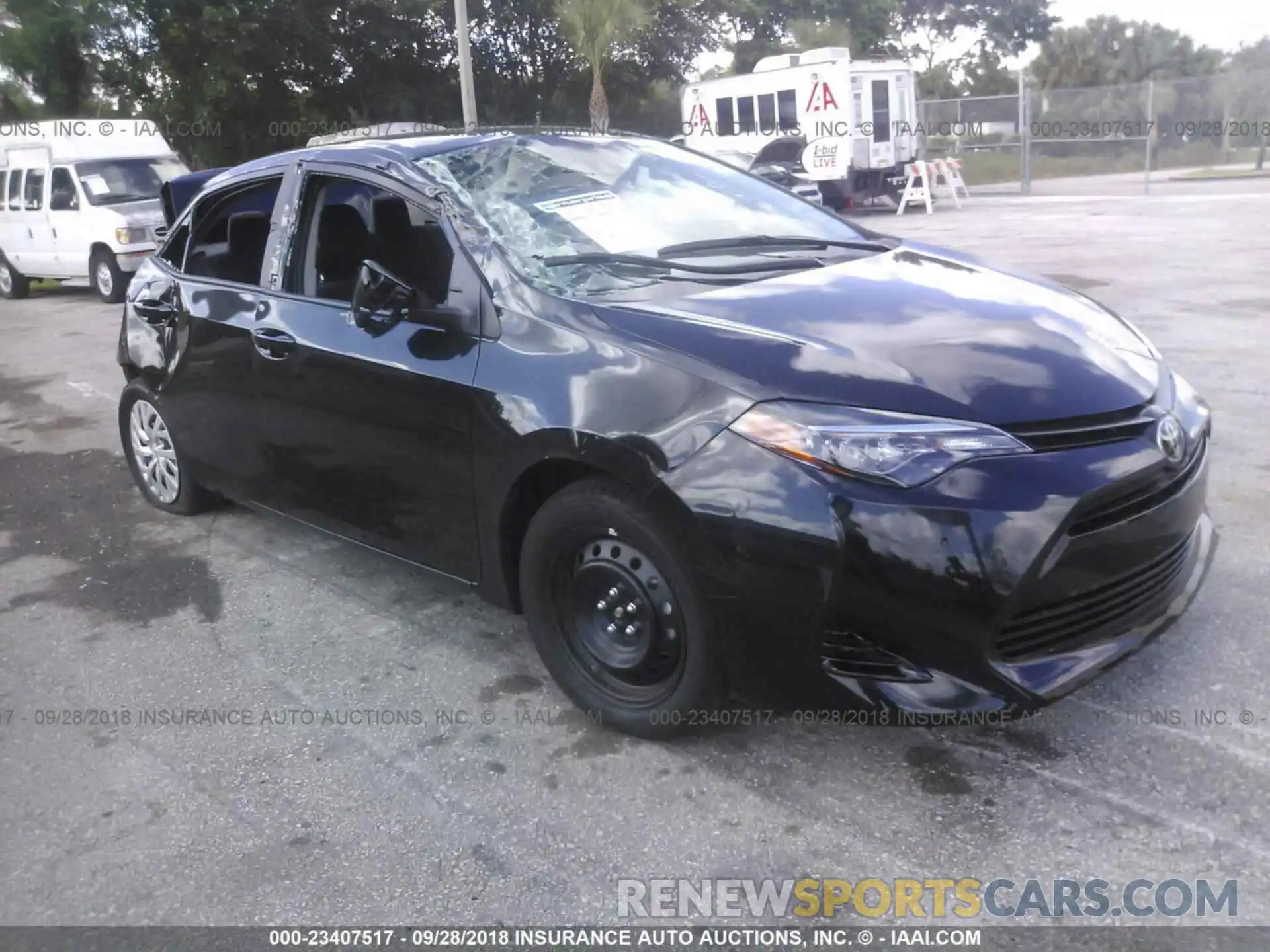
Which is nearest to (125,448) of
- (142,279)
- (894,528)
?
(142,279)

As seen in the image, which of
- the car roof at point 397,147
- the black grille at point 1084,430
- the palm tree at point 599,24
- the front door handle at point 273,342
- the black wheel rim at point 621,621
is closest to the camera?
the black grille at point 1084,430

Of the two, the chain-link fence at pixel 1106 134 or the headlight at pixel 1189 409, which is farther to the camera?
the chain-link fence at pixel 1106 134

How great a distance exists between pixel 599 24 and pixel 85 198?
49.0 ft

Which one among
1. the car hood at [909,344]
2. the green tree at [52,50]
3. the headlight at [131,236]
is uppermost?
the green tree at [52,50]

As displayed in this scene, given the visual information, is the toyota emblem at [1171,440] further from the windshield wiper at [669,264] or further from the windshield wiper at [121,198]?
the windshield wiper at [121,198]

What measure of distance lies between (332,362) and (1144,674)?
2783 mm

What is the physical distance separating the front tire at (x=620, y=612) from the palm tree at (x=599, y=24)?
83.9ft

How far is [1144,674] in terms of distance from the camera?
341 cm

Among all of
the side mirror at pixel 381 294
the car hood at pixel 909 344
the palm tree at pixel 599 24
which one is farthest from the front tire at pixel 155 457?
the palm tree at pixel 599 24

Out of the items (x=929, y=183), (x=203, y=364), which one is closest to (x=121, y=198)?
(x=203, y=364)

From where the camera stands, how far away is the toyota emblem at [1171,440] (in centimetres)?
291

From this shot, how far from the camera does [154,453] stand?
550cm

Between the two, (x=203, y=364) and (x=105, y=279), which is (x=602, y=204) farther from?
A: (x=105, y=279)

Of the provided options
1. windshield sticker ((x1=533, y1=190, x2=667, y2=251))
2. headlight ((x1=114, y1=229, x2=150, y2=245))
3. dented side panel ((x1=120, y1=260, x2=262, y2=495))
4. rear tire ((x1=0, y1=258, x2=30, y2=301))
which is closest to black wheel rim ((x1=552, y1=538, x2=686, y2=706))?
windshield sticker ((x1=533, y1=190, x2=667, y2=251))
